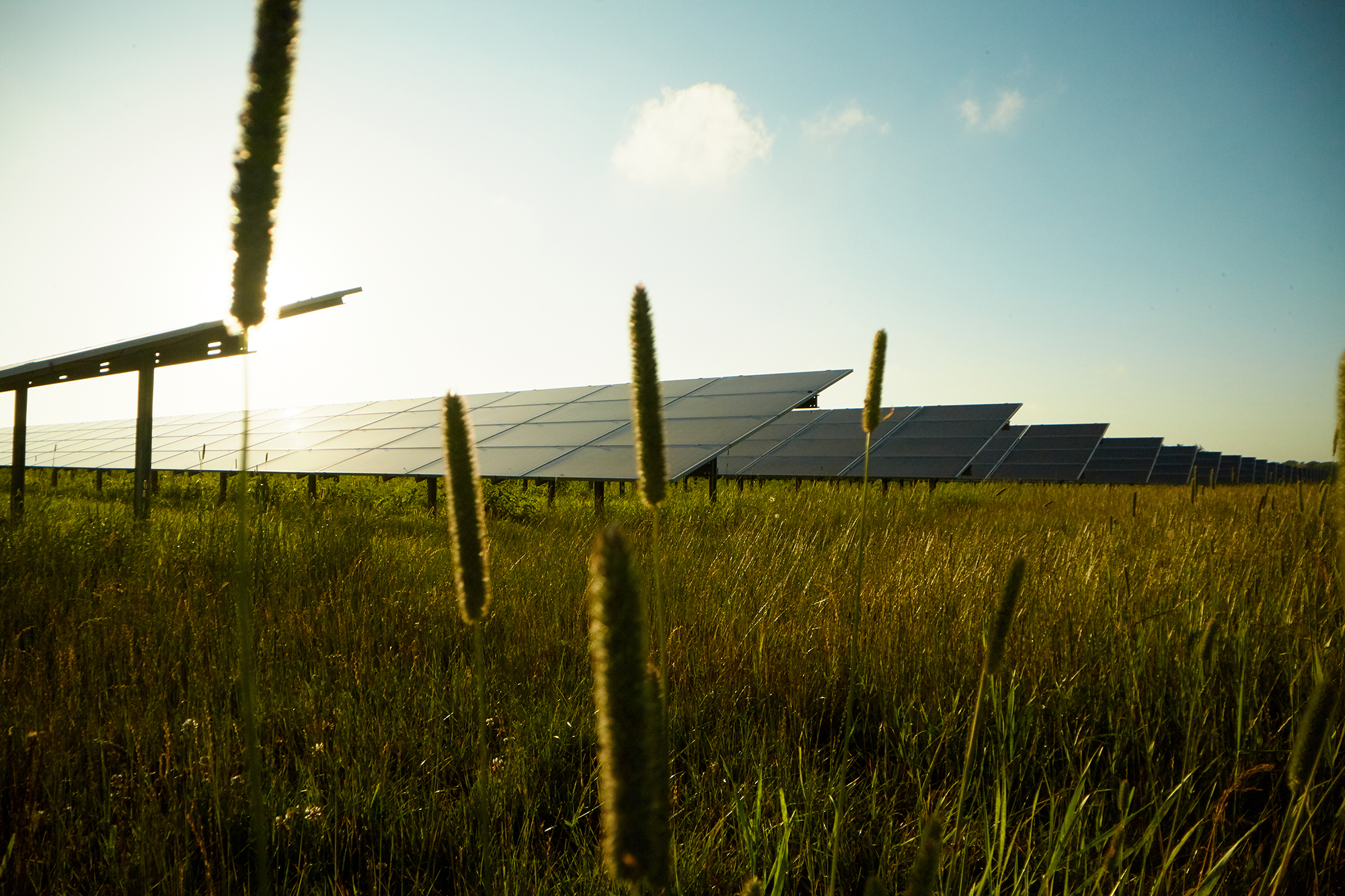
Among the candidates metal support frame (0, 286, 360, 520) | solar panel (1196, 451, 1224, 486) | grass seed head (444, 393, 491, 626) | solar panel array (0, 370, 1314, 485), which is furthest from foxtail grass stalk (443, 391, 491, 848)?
solar panel (1196, 451, 1224, 486)

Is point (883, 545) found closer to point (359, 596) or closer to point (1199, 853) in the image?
point (1199, 853)

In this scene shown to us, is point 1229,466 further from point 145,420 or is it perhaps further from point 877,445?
point 145,420

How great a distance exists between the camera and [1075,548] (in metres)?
4.19

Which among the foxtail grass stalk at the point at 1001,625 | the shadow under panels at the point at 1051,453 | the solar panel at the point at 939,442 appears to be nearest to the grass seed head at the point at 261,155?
the foxtail grass stalk at the point at 1001,625

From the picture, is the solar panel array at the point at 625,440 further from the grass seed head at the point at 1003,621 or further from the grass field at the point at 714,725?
the grass field at the point at 714,725

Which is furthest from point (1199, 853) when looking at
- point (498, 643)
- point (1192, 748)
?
point (498, 643)

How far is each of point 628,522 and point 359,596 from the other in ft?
14.2

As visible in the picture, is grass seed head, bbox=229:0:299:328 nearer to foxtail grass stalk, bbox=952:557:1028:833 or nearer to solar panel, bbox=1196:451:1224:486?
foxtail grass stalk, bbox=952:557:1028:833

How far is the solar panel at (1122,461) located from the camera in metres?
25.6

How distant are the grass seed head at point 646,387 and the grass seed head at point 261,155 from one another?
48 cm

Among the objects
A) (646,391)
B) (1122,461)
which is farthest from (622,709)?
(1122,461)

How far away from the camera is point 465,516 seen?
0.79 m

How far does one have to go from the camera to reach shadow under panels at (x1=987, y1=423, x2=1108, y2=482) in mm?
22984

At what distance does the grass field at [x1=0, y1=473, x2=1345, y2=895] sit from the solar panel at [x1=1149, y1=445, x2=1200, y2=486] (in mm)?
26153
